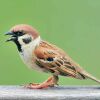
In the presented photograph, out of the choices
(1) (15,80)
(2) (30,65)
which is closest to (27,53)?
(2) (30,65)

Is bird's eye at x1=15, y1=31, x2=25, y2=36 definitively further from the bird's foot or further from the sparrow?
the bird's foot

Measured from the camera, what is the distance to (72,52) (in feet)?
15.5

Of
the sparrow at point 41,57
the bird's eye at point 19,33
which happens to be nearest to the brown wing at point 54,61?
the sparrow at point 41,57

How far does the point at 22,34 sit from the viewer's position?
3.33 m

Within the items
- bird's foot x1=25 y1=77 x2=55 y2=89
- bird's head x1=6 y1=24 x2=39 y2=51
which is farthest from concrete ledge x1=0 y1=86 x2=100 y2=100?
→ bird's head x1=6 y1=24 x2=39 y2=51

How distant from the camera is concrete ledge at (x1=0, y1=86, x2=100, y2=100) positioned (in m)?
3.18

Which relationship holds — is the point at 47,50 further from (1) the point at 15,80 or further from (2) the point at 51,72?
(1) the point at 15,80

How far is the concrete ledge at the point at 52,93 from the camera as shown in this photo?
3.18 meters

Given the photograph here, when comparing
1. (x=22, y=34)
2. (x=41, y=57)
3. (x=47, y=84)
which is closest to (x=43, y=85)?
(x=47, y=84)

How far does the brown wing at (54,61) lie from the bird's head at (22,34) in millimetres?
68

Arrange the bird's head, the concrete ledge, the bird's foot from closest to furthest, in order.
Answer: the concrete ledge, the bird's head, the bird's foot

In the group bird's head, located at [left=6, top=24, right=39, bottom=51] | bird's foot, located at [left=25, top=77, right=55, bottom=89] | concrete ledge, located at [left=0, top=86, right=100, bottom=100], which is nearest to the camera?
concrete ledge, located at [left=0, top=86, right=100, bottom=100]

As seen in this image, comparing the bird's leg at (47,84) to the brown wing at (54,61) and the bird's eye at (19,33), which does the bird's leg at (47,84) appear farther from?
the bird's eye at (19,33)

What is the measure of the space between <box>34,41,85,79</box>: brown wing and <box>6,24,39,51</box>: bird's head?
0.07 metres
